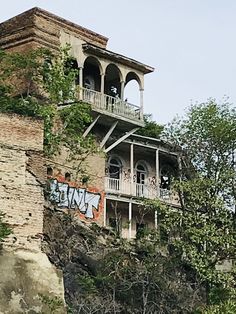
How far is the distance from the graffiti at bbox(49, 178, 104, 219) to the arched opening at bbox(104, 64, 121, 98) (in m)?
5.16

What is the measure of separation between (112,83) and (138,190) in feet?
16.1

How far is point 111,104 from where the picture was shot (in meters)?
31.2

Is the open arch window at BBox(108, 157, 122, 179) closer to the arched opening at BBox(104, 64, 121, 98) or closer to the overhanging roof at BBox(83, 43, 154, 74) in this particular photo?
the arched opening at BBox(104, 64, 121, 98)

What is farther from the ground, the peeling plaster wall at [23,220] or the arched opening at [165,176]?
the arched opening at [165,176]

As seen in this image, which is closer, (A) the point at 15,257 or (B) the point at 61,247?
(A) the point at 15,257

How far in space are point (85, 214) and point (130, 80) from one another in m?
6.86

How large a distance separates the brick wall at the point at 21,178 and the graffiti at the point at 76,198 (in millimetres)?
7363

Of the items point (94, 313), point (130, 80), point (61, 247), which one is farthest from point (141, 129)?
point (94, 313)

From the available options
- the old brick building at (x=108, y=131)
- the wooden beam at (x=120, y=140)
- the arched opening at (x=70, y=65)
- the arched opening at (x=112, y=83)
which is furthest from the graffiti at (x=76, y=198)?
the arched opening at (x=112, y=83)

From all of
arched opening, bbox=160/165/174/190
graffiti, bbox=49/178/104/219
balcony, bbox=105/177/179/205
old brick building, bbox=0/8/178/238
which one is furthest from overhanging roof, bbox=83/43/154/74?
graffiti, bbox=49/178/104/219

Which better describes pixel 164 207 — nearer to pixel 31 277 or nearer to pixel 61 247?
pixel 61 247

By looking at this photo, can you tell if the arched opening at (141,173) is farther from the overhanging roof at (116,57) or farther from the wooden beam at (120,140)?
the overhanging roof at (116,57)

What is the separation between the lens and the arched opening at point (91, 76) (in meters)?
31.9

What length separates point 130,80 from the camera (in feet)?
108
